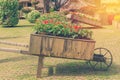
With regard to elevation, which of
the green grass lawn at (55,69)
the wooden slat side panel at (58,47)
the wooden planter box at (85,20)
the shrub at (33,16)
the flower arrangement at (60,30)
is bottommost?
the green grass lawn at (55,69)

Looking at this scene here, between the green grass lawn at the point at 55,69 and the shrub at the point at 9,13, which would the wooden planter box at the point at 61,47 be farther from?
the shrub at the point at 9,13

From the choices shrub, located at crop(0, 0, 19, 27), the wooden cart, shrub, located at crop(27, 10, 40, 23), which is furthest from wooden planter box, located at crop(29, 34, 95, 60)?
shrub, located at crop(27, 10, 40, 23)

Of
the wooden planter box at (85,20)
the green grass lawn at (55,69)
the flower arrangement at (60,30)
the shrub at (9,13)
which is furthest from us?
the shrub at (9,13)

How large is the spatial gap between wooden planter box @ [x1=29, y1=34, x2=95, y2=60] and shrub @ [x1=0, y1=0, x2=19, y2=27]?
17.4 meters

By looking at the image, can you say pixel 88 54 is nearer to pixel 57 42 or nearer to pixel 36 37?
pixel 57 42

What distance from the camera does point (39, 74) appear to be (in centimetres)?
1032

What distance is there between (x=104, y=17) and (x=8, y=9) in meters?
10.1

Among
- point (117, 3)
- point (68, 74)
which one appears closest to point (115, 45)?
point (68, 74)

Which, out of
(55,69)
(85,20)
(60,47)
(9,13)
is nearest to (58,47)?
(60,47)

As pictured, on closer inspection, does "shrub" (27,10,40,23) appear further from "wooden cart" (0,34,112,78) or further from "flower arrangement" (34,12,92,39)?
"wooden cart" (0,34,112,78)

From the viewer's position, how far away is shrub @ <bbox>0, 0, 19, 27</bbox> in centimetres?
2688

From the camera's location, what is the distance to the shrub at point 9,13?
2688 centimetres

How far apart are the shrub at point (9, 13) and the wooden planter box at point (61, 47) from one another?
17366mm

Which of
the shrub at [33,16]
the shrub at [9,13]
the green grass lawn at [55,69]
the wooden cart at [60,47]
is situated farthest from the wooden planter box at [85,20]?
the wooden cart at [60,47]
